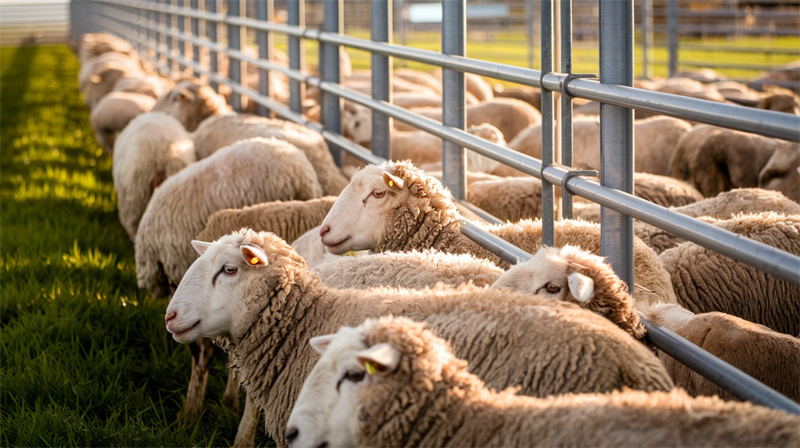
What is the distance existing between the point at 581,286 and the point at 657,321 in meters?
0.59

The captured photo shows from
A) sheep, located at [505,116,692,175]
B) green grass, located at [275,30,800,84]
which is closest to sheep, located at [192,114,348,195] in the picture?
sheep, located at [505,116,692,175]

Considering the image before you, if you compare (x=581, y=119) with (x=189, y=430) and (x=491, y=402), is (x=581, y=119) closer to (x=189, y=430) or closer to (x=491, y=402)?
(x=189, y=430)

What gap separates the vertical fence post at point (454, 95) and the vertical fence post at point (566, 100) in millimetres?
1100

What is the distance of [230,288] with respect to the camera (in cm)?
265

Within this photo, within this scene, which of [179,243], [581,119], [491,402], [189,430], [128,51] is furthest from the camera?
[128,51]

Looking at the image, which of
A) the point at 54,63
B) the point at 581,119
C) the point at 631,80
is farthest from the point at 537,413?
the point at 54,63

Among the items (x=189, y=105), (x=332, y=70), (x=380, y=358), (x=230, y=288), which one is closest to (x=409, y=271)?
(x=230, y=288)

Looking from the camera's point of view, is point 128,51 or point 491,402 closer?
point 491,402

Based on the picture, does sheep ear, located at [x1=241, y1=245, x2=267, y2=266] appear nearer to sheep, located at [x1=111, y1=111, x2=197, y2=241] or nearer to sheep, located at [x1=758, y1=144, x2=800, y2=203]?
sheep, located at [x1=111, y1=111, x2=197, y2=241]

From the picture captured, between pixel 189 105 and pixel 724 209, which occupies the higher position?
pixel 189 105

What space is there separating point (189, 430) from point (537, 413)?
1.99 m

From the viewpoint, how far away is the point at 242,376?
2.76m

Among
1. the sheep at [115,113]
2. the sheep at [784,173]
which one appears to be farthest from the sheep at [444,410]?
→ the sheep at [115,113]

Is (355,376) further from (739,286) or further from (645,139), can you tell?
(645,139)
